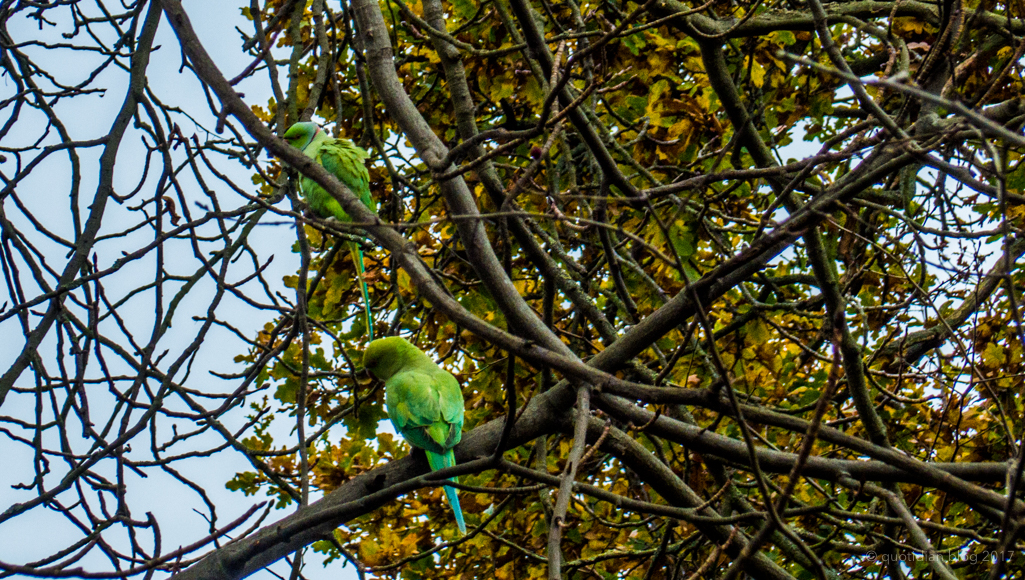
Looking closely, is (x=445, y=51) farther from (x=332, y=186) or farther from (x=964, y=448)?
(x=964, y=448)

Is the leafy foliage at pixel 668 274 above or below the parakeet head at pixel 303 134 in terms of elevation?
below

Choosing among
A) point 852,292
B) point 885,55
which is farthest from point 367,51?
point 852,292

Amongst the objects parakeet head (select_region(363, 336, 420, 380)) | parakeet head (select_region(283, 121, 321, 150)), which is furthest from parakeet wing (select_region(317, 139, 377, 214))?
parakeet head (select_region(363, 336, 420, 380))

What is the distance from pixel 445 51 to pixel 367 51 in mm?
323

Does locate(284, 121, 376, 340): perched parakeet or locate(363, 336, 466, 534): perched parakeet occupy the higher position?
locate(284, 121, 376, 340): perched parakeet

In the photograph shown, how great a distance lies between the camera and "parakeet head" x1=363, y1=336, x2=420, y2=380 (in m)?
4.10

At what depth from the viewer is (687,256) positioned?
157 inches

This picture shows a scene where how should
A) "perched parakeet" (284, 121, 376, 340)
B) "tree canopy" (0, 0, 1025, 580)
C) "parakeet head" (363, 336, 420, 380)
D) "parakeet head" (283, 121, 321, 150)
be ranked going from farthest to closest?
"parakeet head" (283, 121, 321, 150)
"perched parakeet" (284, 121, 376, 340)
"parakeet head" (363, 336, 420, 380)
"tree canopy" (0, 0, 1025, 580)

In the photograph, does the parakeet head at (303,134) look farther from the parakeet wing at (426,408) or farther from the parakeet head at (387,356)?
the parakeet wing at (426,408)

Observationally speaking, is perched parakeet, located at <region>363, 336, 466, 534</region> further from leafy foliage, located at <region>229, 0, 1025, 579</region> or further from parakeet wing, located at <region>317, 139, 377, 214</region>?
parakeet wing, located at <region>317, 139, 377, 214</region>

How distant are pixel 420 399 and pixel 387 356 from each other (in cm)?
45

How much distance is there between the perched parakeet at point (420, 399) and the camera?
352 cm

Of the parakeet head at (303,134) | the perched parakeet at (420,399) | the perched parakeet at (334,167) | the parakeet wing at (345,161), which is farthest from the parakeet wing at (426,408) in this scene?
the parakeet head at (303,134)

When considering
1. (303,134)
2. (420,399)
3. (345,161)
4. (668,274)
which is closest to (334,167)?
(345,161)
